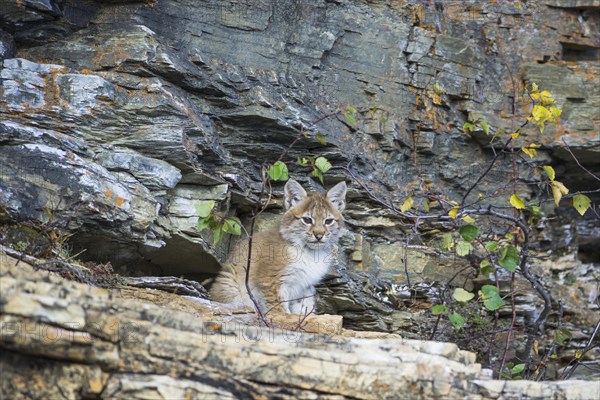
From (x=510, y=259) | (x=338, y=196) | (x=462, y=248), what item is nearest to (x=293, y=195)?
(x=338, y=196)

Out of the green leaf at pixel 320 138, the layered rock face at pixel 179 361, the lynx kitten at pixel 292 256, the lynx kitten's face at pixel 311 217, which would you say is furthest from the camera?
the lynx kitten's face at pixel 311 217

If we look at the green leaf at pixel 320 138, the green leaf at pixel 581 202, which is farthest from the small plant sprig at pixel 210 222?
the green leaf at pixel 581 202

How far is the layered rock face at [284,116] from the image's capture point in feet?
28.5

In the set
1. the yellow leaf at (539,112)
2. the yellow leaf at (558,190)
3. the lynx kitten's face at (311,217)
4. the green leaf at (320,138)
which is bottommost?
the lynx kitten's face at (311,217)

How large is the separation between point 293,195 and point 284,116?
3.26ft

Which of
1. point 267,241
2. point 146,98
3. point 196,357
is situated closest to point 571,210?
point 267,241

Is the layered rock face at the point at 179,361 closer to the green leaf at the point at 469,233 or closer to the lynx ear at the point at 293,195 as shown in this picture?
the green leaf at the point at 469,233

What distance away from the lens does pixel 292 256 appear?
991 centimetres

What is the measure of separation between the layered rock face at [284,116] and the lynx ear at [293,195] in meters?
0.41

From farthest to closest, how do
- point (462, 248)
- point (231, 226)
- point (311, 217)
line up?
point (311, 217), point (462, 248), point (231, 226)

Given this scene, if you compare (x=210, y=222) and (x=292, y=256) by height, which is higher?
(x=210, y=222)

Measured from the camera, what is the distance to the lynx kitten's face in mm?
10094

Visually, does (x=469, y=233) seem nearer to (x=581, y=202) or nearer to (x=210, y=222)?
(x=581, y=202)

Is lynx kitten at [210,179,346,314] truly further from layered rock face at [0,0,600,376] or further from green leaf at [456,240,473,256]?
green leaf at [456,240,473,256]
